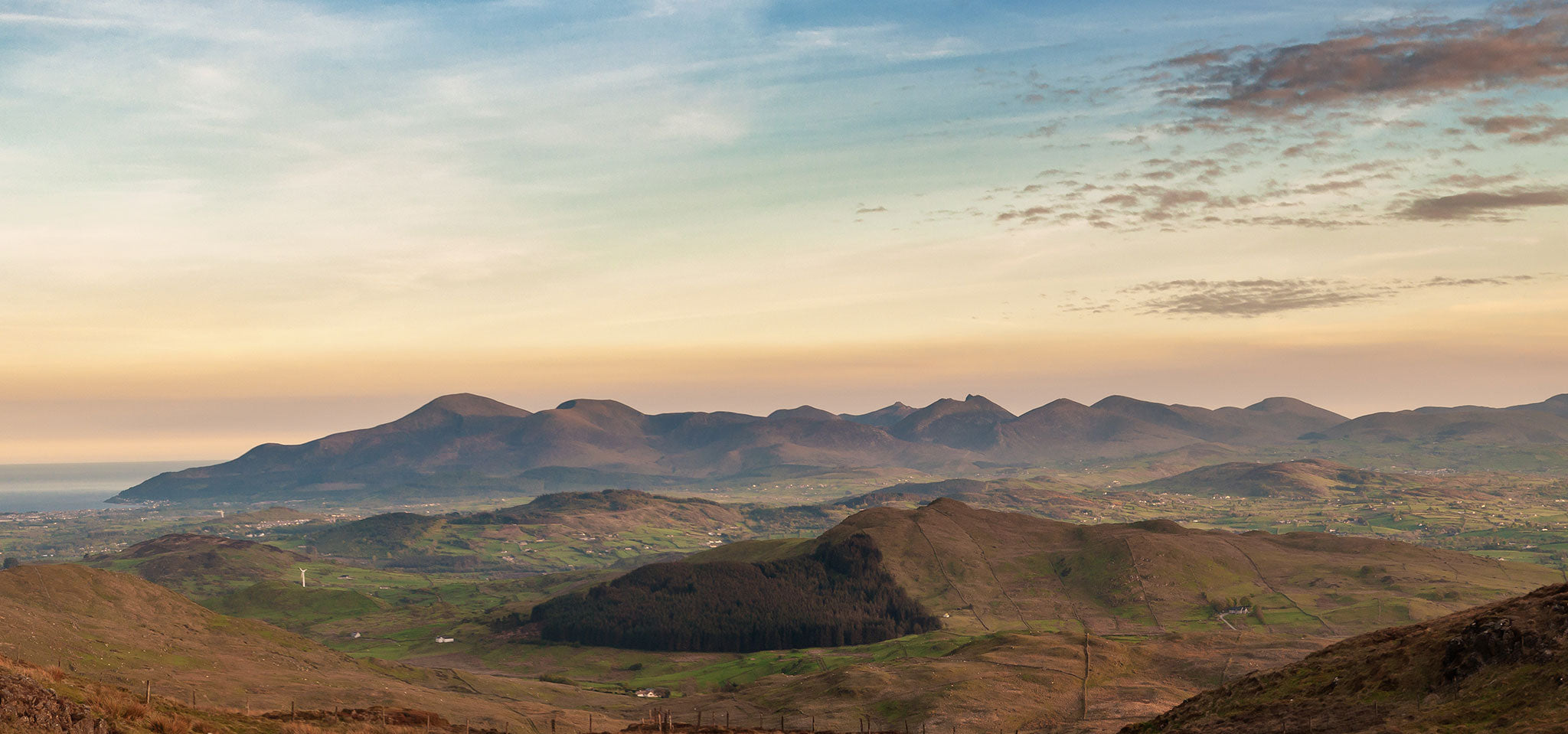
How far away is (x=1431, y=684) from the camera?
71.7m

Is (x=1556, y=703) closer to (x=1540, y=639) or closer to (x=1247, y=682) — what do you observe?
(x=1540, y=639)

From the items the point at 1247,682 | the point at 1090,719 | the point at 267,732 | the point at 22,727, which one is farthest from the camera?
the point at 1090,719

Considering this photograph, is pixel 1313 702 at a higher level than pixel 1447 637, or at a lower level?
lower

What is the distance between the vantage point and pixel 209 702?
518 feet

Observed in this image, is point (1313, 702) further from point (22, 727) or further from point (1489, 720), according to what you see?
point (22, 727)

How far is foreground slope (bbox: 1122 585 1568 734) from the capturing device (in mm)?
63719

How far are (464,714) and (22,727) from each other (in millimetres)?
144159

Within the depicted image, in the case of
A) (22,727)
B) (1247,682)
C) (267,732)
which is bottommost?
(1247,682)

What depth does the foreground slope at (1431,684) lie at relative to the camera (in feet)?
209

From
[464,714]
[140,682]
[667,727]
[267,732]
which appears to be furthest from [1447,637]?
[140,682]

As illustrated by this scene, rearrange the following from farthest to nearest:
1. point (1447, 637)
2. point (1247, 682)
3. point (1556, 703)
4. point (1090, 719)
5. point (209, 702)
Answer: point (1090, 719)
point (209, 702)
point (1247, 682)
point (1447, 637)
point (1556, 703)

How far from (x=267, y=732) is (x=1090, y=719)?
150674 mm

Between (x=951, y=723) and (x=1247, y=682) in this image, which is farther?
(x=951, y=723)

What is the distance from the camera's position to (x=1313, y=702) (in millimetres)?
78000
